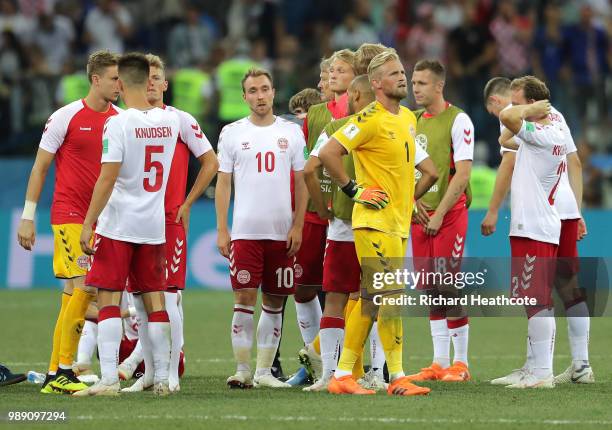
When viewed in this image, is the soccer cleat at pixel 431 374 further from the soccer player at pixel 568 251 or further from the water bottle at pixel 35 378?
the water bottle at pixel 35 378

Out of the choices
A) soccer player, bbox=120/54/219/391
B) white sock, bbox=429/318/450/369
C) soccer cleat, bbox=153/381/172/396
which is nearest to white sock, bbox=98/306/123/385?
soccer cleat, bbox=153/381/172/396

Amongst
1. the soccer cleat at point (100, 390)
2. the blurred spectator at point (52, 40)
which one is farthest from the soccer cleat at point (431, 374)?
the blurred spectator at point (52, 40)

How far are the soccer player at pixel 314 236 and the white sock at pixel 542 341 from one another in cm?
176

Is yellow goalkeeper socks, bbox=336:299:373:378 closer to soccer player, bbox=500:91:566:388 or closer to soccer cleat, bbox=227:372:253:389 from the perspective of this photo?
soccer cleat, bbox=227:372:253:389

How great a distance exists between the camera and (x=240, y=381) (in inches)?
408

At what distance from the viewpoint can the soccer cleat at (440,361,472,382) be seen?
432 inches

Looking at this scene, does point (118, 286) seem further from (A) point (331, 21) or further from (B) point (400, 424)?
(A) point (331, 21)

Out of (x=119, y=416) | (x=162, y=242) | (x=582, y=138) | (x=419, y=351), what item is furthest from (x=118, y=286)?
(x=582, y=138)

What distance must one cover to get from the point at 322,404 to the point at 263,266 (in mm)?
A: 1693

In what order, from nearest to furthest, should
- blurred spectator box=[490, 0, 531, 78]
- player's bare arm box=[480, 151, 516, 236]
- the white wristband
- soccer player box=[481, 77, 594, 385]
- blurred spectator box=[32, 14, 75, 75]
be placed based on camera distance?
the white wristband, soccer player box=[481, 77, 594, 385], player's bare arm box=[480, 151, 516, 236], blurred spectator box=[490, 0, 531, 78], blurred spectator box=[32, 14, 75, 75]

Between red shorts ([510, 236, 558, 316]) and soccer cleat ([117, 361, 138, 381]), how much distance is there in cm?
322

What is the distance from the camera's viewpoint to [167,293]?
411 inches

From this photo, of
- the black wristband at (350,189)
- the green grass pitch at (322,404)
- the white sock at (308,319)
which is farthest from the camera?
the white sock at (308,319)

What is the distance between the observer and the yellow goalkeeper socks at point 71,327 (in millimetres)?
10031
